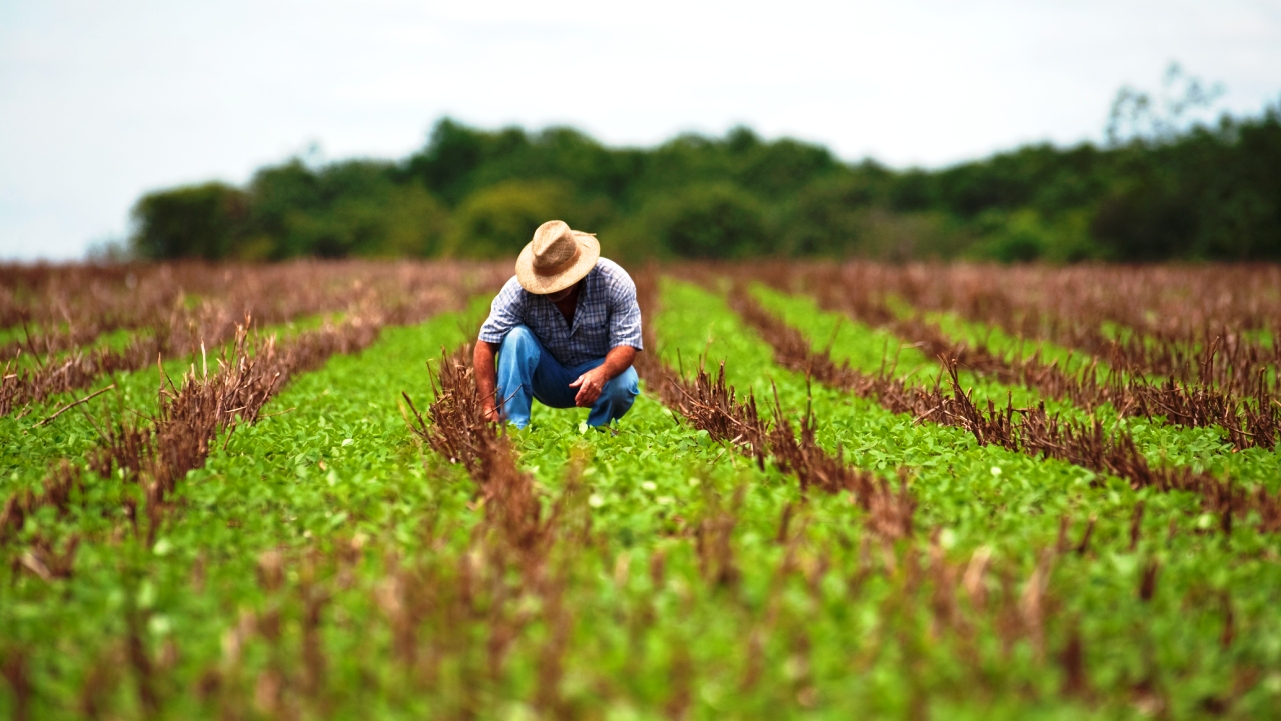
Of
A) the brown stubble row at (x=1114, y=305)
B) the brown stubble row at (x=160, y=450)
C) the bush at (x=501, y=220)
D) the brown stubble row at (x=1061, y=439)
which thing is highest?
the bush at (x=501, y=220)

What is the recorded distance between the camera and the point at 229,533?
3219 millimetres

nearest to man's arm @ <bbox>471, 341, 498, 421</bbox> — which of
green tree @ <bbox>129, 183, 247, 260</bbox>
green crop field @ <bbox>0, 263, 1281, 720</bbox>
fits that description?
green crop field @ <bbox>0, 263, 1281, 720</bbox>

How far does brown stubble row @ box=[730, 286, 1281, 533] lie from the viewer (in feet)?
11.1

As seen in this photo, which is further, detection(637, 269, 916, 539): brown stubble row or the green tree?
the green tree

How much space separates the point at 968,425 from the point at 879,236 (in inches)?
1787

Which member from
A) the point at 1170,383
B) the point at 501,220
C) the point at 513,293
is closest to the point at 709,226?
the point at 501,220

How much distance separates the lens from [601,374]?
4629 mm

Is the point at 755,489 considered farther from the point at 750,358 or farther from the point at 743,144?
the point at 743,144

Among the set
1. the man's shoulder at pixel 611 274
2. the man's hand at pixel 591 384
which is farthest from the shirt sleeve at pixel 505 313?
the man's hand at pixel 591 384

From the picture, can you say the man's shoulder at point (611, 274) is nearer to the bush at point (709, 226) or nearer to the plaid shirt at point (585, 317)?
the plaid shirt at point (585, 317)

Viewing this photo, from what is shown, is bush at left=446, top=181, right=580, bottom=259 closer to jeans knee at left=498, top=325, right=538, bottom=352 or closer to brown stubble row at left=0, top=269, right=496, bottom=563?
brown stubble row at left=0, top=269, right=496, bottom=563

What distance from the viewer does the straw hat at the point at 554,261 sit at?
4512 mm

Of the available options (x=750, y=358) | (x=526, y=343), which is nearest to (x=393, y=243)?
(x=750, y=358)

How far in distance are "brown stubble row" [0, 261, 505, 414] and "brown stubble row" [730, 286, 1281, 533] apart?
4.33m
